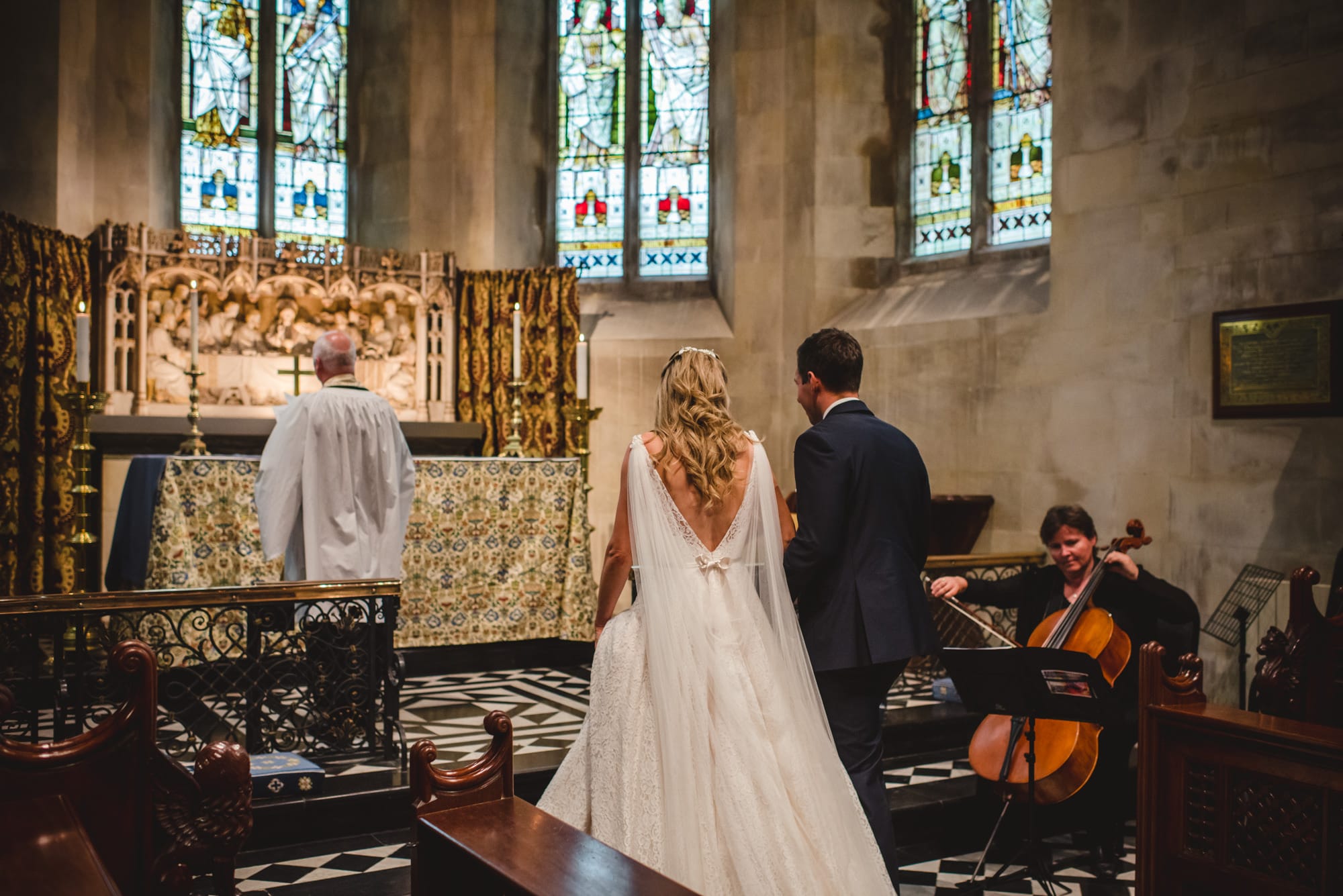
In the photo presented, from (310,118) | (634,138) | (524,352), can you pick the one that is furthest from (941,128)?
(310,118)

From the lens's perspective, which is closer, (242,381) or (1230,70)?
(1230,70)

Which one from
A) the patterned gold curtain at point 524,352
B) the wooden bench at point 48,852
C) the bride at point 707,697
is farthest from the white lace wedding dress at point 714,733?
the patterned gold curtain at point 524,352

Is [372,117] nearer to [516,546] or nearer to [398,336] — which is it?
[398,336]

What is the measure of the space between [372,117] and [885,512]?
8.51m

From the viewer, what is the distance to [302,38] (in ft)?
34.8

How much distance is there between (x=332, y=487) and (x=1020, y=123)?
6.41 metres

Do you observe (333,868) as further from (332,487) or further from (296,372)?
(296,372)

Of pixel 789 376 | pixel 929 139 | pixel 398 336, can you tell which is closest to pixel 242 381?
pixel 398 336

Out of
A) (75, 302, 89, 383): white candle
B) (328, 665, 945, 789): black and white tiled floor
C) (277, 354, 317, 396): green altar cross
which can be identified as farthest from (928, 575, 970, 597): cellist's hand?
(277, 354, 317, 396): green altar cross

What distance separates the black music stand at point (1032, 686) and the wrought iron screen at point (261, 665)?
7.52ft

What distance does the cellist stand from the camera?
4426 millimetres

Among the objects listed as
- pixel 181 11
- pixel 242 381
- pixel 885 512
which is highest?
pixel 181 11

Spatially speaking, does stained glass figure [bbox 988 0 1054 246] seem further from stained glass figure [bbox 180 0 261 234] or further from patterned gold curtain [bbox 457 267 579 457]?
stained glass figure [bbox 180 0 261 234]

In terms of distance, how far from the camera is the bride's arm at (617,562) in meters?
3.32
